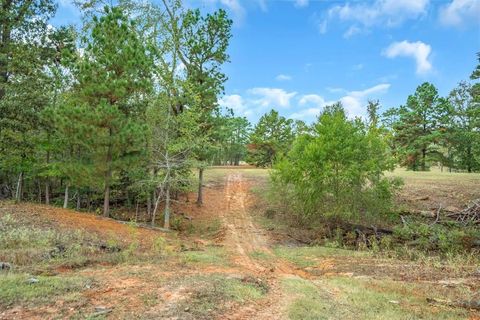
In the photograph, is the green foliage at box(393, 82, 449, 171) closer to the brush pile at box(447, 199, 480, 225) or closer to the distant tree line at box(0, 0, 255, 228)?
the brush pile at box(447, 199, 480, 225)

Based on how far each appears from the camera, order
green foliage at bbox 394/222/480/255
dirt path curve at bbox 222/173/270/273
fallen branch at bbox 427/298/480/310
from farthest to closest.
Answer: green foliage at bbox 394/222/480/255 → dirt path curve at bbox 222/173/270/273 → fallen branch at bbox 427/298/480/310

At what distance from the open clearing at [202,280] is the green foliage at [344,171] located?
10.8 ft

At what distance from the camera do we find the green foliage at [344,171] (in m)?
16.6

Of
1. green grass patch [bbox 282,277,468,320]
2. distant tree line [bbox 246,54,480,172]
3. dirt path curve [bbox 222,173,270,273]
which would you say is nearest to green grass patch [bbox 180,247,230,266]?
dirt path curve [bbox 222,173,270,273]

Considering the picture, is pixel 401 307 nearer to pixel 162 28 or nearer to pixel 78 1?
pixel 162 28

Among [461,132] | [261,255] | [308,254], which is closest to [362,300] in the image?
[261,255]

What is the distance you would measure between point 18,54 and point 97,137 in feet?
23.2

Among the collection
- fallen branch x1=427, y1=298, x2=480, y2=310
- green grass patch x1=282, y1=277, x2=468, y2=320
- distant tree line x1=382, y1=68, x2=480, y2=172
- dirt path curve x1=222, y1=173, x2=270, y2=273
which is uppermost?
distant tree line x1=382, y1=68, x2=480, y2=172

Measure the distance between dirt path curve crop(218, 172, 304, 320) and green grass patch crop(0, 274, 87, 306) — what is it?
292 cm

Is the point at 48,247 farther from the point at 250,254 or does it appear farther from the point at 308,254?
the point at 308,254

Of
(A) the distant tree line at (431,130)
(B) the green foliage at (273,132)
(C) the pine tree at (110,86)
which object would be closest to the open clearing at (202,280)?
(C) the pine tree at (110,86)

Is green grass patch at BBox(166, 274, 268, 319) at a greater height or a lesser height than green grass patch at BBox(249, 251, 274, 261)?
greater

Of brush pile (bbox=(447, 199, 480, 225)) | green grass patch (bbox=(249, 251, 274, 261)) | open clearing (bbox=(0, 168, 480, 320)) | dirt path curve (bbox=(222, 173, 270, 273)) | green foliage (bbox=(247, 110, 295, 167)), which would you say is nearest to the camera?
open clearing (bbox=(0, 168, 480, 320))

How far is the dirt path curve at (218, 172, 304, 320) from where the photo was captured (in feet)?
20.3
